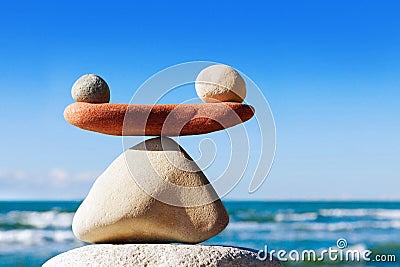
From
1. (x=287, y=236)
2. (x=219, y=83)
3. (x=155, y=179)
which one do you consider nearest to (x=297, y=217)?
(x=287, y=236)

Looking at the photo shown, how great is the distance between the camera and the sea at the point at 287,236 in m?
18.2

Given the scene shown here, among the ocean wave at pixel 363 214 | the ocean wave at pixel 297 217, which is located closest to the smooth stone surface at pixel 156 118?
the ocean wave at pixel 297 217

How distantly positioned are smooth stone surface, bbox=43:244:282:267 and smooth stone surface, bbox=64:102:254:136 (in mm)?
1195

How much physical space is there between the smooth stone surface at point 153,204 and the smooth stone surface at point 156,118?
0.23 meters

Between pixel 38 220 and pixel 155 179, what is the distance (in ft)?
73.9

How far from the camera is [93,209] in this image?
6137 mm

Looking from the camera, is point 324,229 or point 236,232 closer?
point 236,232

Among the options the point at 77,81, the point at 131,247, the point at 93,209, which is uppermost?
the point at 77,81

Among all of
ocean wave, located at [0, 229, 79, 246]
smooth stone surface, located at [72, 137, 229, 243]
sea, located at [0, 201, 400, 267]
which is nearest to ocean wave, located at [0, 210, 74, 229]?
sea, located at [0, 201, 400, 267]

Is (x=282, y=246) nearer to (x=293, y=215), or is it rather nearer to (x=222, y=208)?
(x=293, y=215)

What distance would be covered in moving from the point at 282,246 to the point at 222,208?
15.4m

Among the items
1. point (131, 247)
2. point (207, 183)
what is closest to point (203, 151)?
point (207, 183)

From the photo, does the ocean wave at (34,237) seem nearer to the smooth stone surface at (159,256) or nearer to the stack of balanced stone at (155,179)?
the stack of balanced stone at (155,179)

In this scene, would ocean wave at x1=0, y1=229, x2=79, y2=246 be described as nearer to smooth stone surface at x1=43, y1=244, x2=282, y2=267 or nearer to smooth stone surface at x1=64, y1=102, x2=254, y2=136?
smooth stone surface at x1=64, y1=102, x2=254, y2=136
